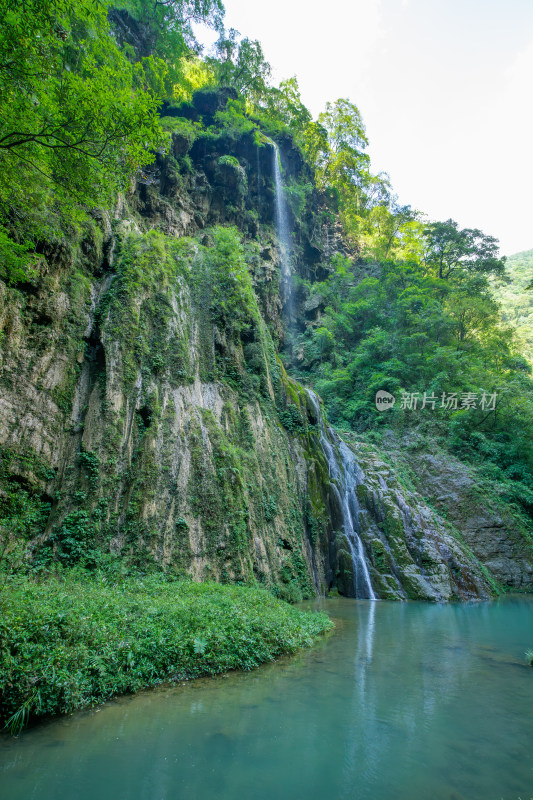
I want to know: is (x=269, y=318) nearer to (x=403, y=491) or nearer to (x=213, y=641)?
(x=403, y=491)

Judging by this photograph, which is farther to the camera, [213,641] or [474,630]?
[474,630]

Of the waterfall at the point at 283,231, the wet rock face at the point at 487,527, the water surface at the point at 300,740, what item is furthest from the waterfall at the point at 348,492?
the waterfall at the point at 283,231

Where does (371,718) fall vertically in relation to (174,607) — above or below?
below

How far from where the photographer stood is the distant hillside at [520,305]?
124 ft

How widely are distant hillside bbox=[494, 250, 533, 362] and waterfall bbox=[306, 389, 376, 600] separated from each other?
17489mm

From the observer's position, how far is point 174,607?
630 cm

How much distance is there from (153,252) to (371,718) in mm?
13713

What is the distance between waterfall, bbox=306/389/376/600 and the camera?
49.4ft

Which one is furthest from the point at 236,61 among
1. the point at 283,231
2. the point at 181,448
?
the point at 181,448

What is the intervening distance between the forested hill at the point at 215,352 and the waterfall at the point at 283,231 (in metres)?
0.22

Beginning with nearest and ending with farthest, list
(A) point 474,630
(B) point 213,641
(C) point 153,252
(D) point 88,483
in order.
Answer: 1. (B) point 213,641
2. (D) point 88,483
3. (A) point 474,630
4. (C) point 153,252

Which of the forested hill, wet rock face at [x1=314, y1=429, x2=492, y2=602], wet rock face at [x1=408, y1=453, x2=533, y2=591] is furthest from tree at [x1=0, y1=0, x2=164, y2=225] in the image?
wet rock face at [x1=408, y1=453, x2=533, y2=591]

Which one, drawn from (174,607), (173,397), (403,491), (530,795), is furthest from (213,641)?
(403,491)

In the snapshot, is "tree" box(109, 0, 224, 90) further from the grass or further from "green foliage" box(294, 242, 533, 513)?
the grass
